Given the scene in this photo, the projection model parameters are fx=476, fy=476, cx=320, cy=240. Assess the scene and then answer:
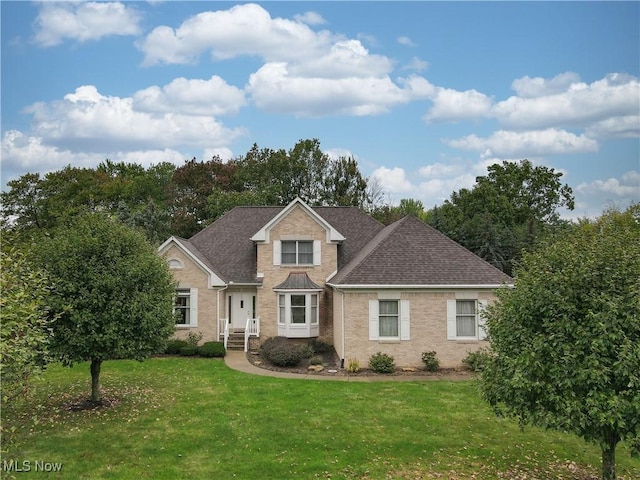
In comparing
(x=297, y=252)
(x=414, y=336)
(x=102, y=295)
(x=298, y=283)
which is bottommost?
(x=414, y=336)

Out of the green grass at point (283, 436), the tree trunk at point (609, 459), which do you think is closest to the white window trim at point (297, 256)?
the green grass at point (283, 436)

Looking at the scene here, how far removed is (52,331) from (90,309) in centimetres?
113

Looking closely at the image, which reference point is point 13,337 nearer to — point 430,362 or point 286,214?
point 430,362

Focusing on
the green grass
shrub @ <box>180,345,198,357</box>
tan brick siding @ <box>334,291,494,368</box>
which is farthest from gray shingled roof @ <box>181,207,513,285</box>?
the green grass

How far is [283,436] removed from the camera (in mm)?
12031

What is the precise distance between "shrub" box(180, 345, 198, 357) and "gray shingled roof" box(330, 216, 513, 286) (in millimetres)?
7868

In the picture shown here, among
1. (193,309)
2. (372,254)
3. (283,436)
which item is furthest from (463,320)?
(193,309)

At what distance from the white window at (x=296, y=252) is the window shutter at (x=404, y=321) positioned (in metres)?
6.78

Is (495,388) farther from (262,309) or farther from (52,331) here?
(262,309)

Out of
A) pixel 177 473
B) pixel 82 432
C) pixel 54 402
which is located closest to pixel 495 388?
pixel 177 473

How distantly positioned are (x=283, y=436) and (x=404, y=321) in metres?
9.63

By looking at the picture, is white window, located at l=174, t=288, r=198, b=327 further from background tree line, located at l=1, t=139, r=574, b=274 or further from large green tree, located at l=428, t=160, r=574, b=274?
large green tree, located at l=428, t=160, r=574, b=274

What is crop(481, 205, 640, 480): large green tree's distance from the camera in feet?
26.0

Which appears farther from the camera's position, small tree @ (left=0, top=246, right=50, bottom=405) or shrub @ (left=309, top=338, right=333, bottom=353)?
shrub @ (left=309, top=338, right=333, bottom=353)
